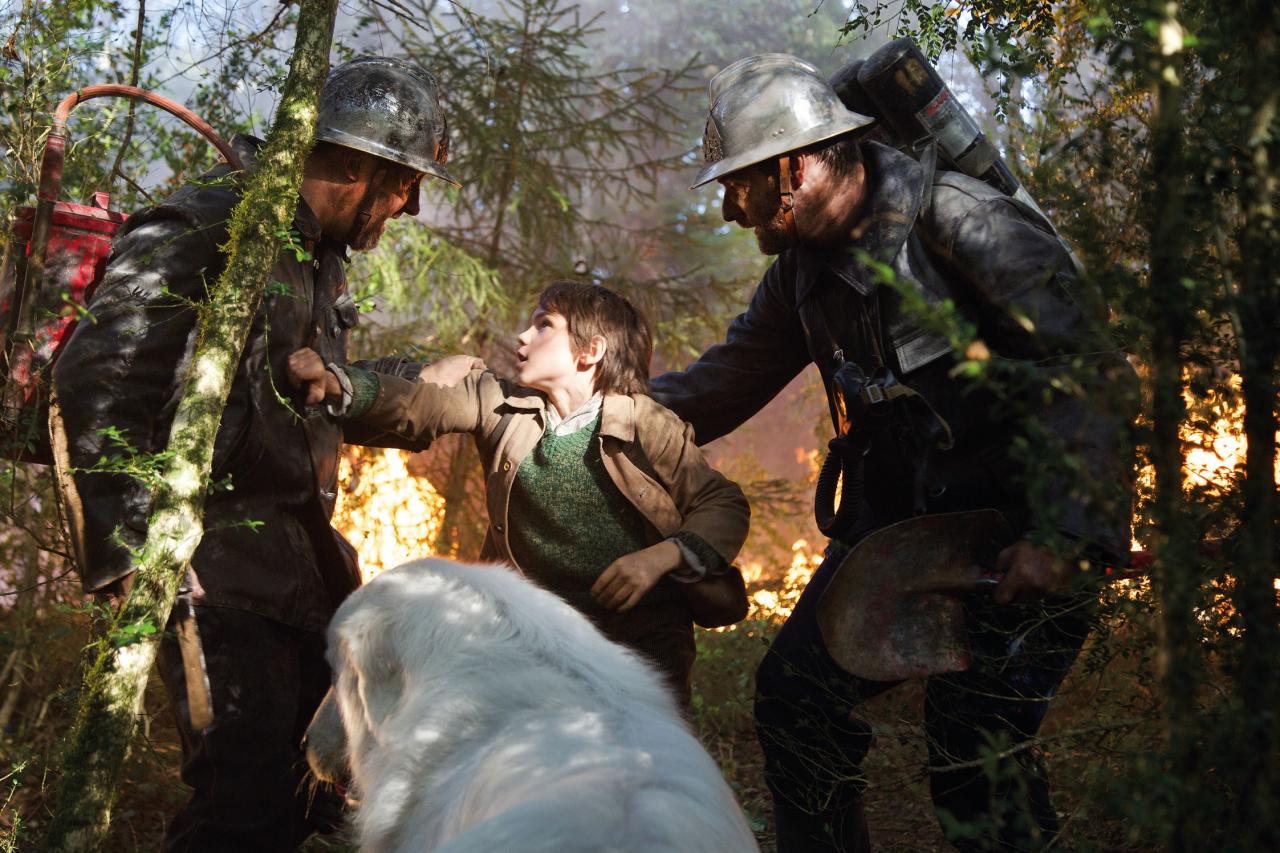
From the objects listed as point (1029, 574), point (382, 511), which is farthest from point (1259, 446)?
point (382, 511)

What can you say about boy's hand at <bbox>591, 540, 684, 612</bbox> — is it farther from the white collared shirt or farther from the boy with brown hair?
the white collared shirt

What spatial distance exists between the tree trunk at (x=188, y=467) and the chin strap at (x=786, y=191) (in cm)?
143

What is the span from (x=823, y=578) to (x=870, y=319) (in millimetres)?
877

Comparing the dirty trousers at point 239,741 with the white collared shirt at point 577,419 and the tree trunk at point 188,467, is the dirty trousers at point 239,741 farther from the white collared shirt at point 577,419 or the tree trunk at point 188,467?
the white collared shirt at point 577,419

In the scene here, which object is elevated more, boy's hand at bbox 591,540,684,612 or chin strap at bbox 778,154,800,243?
chin strap at bbox 778,154,800,243

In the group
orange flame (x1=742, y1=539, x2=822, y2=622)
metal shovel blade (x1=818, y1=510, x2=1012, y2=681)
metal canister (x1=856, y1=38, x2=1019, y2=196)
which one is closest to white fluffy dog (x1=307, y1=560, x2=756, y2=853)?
metal shovel blade (x1=818, y1=510, x2=1012, y2=681)

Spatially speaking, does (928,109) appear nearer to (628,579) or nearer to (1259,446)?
(628,579)

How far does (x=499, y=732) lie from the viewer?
2238mm

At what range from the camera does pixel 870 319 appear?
141 inches

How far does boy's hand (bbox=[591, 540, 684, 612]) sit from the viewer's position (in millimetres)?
3453

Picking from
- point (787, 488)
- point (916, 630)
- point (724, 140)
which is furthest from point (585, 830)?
point (787, 488)

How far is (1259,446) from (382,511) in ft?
23.0

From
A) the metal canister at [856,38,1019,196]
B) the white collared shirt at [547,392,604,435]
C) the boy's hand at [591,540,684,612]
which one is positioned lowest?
the boy's hand at [591,540,684,612]

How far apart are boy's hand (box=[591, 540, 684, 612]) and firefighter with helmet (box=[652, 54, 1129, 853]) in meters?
0.51
